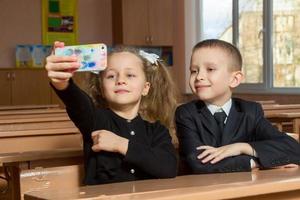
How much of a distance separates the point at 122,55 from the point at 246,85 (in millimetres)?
6255

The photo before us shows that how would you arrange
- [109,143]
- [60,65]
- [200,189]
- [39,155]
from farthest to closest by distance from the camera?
[39,155] < [109,143] < [60,65] < [200,189]

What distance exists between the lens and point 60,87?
1.62 metres

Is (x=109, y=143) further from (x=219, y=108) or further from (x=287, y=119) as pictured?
(x=287, y=119)

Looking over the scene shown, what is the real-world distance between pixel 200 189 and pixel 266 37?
22.0 ft

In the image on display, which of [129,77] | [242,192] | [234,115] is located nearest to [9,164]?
[129,77]

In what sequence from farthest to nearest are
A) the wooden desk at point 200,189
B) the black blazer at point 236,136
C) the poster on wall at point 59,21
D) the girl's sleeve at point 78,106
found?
the poster on wall at point 59,21 → the black blazer at point 236,136 → the girl's sleeve at point 78,106 → the wooden desk at point 200,189

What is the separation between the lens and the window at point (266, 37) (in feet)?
24.2

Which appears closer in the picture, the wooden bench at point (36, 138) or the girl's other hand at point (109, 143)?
the girl's other hand at point (109, 143)

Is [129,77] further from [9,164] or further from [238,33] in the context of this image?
[238,33]

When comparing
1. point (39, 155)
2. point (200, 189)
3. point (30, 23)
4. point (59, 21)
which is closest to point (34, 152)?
point (39, 155)

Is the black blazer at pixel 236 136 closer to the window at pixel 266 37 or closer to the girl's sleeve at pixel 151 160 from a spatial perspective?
the girl's sleeve at pixel 151 160

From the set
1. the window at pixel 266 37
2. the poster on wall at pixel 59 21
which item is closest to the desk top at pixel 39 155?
the window at pixel 266 37

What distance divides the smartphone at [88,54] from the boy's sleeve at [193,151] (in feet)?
1.50

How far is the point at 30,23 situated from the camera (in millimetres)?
8562
